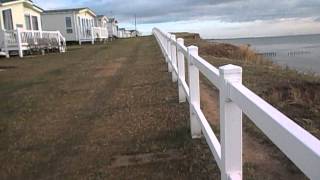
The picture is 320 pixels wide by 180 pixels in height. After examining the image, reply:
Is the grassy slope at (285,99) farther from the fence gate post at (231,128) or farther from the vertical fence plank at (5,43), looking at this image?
the vertical fence plank at (5,43)

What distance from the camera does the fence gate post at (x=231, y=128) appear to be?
372 centimetres

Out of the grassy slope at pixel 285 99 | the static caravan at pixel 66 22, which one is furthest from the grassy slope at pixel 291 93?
the static caravan at pixel 66 22

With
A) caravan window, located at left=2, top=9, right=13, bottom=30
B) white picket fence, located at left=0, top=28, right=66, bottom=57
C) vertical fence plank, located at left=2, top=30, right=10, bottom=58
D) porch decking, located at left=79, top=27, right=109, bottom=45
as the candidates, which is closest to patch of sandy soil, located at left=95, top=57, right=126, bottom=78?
white picket fence, located at left=0, top=28, right=66, bottom=57

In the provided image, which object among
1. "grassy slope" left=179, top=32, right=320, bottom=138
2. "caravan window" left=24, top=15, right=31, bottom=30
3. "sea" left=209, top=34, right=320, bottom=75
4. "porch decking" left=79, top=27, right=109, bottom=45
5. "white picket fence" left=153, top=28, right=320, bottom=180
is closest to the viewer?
"white picket fence" left=153, top=28, right=320, bottom=180

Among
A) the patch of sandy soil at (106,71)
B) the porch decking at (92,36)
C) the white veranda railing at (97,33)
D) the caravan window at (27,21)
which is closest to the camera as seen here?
the patch of sandy soil at (106,71)

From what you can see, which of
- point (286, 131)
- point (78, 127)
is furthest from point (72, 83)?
point (286, 131)

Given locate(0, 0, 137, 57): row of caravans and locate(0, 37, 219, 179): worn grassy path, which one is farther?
locate(0, 0, 137, 57): row of caravans

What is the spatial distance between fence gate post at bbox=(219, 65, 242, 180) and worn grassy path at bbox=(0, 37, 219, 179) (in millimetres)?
1583

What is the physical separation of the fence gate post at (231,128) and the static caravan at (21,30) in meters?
25.5

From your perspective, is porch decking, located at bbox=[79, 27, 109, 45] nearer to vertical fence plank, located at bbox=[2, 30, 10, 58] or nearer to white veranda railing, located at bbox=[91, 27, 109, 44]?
white veranda railing, located at bbox=[91, 27, 109, 44]

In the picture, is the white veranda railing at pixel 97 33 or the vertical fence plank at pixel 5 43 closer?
the vertical fence plank at pixel 5 43

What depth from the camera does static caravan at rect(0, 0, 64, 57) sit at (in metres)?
28.4

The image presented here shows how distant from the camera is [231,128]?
3.71 meters

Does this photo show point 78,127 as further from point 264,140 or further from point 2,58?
point 2,58
